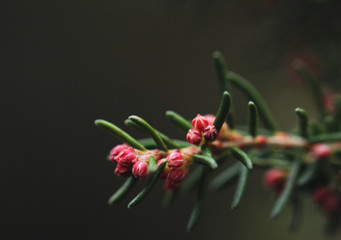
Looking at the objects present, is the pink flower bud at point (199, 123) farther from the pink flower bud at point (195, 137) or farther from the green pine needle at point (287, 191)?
the green pine needle at point (287, 191)

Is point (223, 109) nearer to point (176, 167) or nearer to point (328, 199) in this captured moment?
point (176, 167)

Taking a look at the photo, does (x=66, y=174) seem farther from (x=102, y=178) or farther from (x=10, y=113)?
(x=10, y=113)

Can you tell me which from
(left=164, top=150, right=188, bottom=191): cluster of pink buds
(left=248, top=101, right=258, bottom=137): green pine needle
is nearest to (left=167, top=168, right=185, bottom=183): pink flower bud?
(left=164, top=150, right=188, bottom=191): cluster of pink buds

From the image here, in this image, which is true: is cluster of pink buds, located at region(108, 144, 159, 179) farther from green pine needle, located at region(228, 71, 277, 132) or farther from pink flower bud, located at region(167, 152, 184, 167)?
green pine needle, located at region(228, 71, 277, 132)

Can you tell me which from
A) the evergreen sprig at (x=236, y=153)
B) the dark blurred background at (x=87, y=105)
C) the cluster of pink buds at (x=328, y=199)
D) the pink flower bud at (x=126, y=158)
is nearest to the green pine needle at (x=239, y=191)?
the evergreen sprig at (x=236, y=153)

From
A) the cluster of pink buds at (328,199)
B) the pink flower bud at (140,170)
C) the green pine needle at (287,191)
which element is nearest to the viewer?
the pink flower bud at (140,170)

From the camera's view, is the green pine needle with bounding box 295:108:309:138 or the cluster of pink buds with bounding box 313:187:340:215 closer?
the green pine needle with bounding box 295:108:309:138
